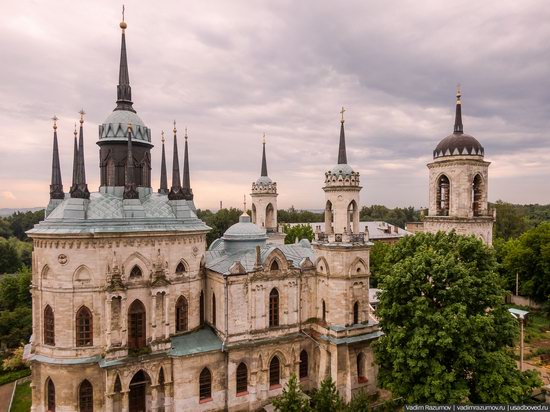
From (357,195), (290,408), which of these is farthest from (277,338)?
(357,195)

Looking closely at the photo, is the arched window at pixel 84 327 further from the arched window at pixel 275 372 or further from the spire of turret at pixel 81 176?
the arched window at pixel 275 372

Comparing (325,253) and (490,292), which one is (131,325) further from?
(490,292)

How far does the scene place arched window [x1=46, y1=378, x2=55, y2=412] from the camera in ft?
73.7

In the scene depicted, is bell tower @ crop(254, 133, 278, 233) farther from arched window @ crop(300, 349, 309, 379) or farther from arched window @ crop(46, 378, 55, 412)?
arched window @ crop(46, 378, 55, 412)

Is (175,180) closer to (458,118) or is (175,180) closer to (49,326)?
(49,326)

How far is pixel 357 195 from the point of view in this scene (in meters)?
27.5

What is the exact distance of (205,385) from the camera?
24.7m

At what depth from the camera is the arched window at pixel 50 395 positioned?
2247 centimetres

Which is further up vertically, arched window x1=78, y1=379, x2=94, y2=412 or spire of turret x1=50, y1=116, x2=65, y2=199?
spire of turret x1=50, y1=116, x2=65, y2=199

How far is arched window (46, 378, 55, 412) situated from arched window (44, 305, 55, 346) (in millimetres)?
2306

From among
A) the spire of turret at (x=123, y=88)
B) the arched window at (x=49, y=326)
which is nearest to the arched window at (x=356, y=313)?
the arched window at (x=49, y=326)

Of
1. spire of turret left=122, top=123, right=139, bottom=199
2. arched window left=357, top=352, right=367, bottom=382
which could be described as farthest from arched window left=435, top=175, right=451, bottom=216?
spire of turret left=122, top=123, right=139, bottom=199

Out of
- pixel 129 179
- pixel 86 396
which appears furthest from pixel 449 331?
pixel 86 396

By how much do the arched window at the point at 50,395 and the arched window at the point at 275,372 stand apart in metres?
13.8
